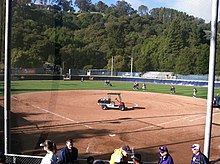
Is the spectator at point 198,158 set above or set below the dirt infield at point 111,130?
above

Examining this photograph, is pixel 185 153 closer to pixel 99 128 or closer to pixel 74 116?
pixel 99 128

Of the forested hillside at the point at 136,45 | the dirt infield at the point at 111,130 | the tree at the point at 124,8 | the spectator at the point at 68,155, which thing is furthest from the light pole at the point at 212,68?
the tree at the point at 124,8

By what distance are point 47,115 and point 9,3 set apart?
1247 cm

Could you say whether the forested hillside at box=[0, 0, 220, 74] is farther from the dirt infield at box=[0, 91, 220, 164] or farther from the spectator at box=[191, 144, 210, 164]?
the spectator at box=[191, 144, 210, 164]

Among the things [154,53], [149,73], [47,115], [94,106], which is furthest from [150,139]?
[154,53]

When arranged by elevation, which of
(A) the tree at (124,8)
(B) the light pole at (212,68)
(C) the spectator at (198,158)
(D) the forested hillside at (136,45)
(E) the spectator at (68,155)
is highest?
(A) the tree at (124,8)

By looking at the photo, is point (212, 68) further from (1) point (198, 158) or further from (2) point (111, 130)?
(2) point (111, 130)

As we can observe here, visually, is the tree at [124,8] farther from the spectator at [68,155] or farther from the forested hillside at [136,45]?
the spectator at [68,155]

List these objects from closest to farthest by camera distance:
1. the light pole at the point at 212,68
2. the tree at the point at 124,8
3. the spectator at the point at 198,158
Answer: the spectator at the point at 198,158
the light pole at the point at 212,68
the tree at the point at 124,8

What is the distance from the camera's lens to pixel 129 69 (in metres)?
65.4

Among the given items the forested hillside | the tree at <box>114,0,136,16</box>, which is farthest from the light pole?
the tree at <box>114,0,136,16</box>

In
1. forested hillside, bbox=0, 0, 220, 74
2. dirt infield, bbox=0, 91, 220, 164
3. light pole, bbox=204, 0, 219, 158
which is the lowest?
dirt infield, bbox=0, 91, 220, 164

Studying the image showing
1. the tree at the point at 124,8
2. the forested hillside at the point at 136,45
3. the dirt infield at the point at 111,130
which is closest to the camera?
the dirt infield at the point at 111,130

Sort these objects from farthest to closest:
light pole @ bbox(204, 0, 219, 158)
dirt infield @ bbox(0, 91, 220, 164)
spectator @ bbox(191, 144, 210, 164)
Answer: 1. dirt infield @ bbox(0, 91, 220, 164)
2. light pole @ bbox(204, 0, 219, 158)
3. spectator @ bbox(191, 144, 210, 164)
